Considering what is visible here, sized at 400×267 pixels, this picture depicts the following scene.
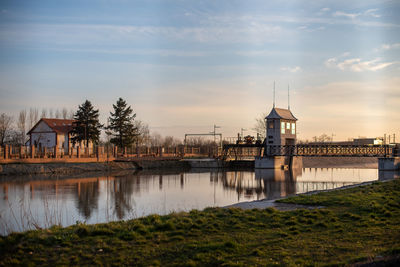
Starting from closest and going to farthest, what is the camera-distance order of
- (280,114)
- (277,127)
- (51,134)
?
(277,127) < (280,114) < (51,134)

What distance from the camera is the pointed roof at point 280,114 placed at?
50.7 meters

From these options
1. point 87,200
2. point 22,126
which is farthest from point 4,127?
point 87,200

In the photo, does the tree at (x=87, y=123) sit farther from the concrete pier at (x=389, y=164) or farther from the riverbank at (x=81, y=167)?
the concrete pier at (x=389, y=164)

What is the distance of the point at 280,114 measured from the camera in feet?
168

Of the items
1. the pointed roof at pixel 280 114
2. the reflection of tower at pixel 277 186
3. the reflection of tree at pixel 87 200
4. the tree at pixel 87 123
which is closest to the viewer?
the reflection of tree at pixel 87 200

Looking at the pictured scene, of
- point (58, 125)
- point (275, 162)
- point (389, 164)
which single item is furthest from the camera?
point (58, 125)

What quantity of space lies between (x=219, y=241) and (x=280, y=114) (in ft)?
142

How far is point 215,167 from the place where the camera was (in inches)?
2180

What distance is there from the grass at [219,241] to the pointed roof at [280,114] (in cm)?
3867

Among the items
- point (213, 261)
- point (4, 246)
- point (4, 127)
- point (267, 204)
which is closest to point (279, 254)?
point (213, 261)

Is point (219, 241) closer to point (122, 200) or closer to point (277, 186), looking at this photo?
point (122, 200)

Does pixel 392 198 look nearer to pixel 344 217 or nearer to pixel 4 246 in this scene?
pixel 344 217

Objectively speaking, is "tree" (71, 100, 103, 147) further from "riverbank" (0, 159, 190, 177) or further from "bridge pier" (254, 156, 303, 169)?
"bridge pier" (254, 156, 303, 169)

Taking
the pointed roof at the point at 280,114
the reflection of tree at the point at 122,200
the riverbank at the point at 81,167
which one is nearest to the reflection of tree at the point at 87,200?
the reflection of tree at the point at 122,200
